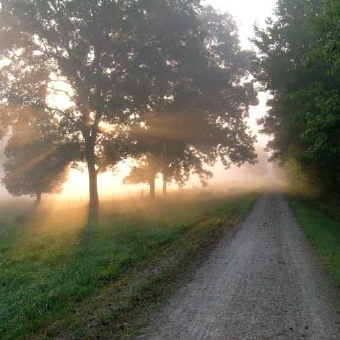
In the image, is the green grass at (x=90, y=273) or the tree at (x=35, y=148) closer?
the green grass at (x=90, y=273)

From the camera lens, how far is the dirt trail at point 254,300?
280 inches

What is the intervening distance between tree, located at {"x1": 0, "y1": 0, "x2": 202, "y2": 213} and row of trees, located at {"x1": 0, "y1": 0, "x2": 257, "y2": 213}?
72mm

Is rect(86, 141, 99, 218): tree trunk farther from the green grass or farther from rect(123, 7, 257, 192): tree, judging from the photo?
the green grass

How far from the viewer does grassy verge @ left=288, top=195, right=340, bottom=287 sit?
12.6 metres

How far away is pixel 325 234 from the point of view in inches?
701

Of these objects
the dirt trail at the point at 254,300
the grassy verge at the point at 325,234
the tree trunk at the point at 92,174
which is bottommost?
the dirt trail at the point at 254,300

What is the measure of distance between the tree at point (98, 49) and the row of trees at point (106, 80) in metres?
0.07

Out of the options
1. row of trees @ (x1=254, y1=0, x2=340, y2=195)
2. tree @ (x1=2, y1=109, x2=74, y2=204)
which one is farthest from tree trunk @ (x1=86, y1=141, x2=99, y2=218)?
row of trees @ (x1=254, y1=0, x2=340, y2=195)

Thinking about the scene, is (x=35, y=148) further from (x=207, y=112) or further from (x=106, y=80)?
(x=207, y=112)

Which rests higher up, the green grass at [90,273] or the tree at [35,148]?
the tree at [35,148]

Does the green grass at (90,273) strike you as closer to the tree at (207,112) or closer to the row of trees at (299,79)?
the row of trees at (299,79)

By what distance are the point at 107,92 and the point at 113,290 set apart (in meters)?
20.9

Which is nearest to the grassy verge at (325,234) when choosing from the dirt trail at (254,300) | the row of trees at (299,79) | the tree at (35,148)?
the dirt trail at (254,300)

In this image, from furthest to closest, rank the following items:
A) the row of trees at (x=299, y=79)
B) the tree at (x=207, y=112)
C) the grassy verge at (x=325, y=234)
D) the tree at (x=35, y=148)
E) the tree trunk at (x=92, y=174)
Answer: the tree at (x=207, y=112) → the tree trunk at (x=92, y=174) → the tree at (x=35, y=148) → the row of trees at (x=299, y=79) → the grassy verge at (x=325, y=234)
